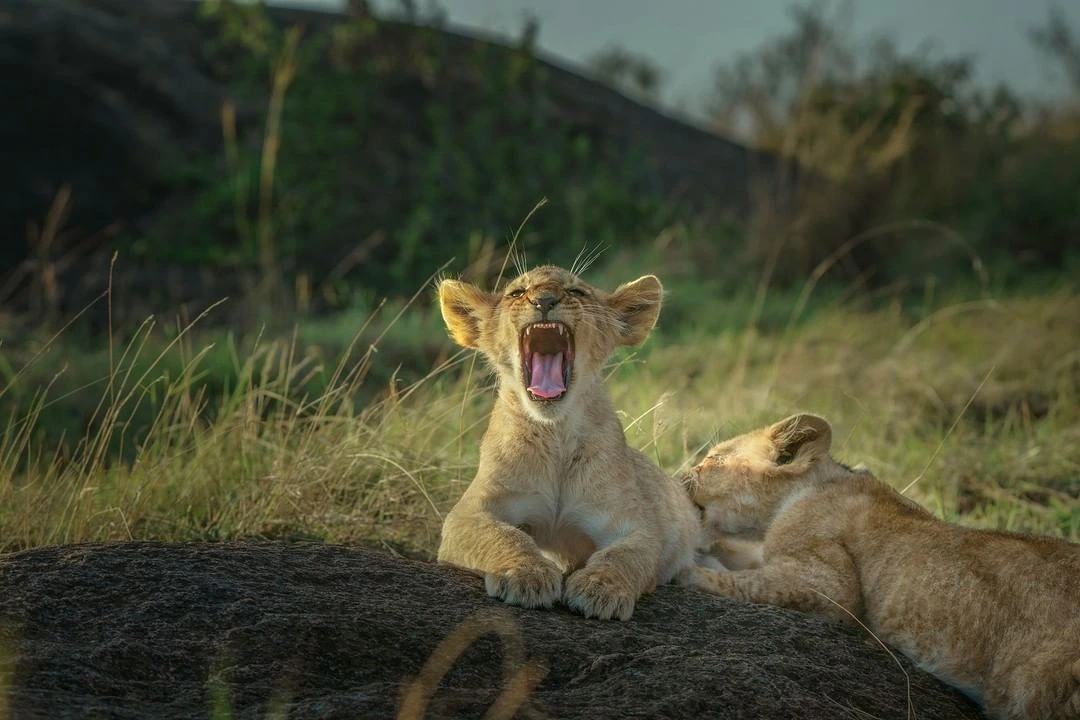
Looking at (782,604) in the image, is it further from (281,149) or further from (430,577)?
(281,149)

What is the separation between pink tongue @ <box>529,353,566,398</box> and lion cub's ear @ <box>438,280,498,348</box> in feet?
1.28

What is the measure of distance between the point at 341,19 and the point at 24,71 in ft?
14.0

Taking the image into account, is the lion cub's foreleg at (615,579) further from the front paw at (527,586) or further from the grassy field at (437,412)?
the grassy field at (437,412)

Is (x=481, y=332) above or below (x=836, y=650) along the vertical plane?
above

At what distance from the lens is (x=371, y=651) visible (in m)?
3.92

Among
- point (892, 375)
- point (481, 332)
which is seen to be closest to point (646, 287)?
point (481, 332)

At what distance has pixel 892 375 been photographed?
1020 cm

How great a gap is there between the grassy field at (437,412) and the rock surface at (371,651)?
139cm

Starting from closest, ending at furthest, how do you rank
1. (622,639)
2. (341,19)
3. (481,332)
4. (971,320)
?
(622,639)
(481,332)
(971,320)
(341,19)

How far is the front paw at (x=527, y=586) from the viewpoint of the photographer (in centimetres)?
437

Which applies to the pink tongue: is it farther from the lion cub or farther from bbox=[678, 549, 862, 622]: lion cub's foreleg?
bbox=[678, 549, 862, 622]: lion cub's foreleg

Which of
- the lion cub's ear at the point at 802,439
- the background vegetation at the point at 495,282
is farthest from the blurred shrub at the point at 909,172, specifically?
the lion cub's ear at the point at 802,439

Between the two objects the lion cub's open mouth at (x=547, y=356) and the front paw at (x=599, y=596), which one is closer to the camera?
the front paw at (x=599, y=596)

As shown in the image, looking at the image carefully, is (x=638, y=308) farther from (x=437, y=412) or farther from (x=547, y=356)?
(x=437, y=412)
